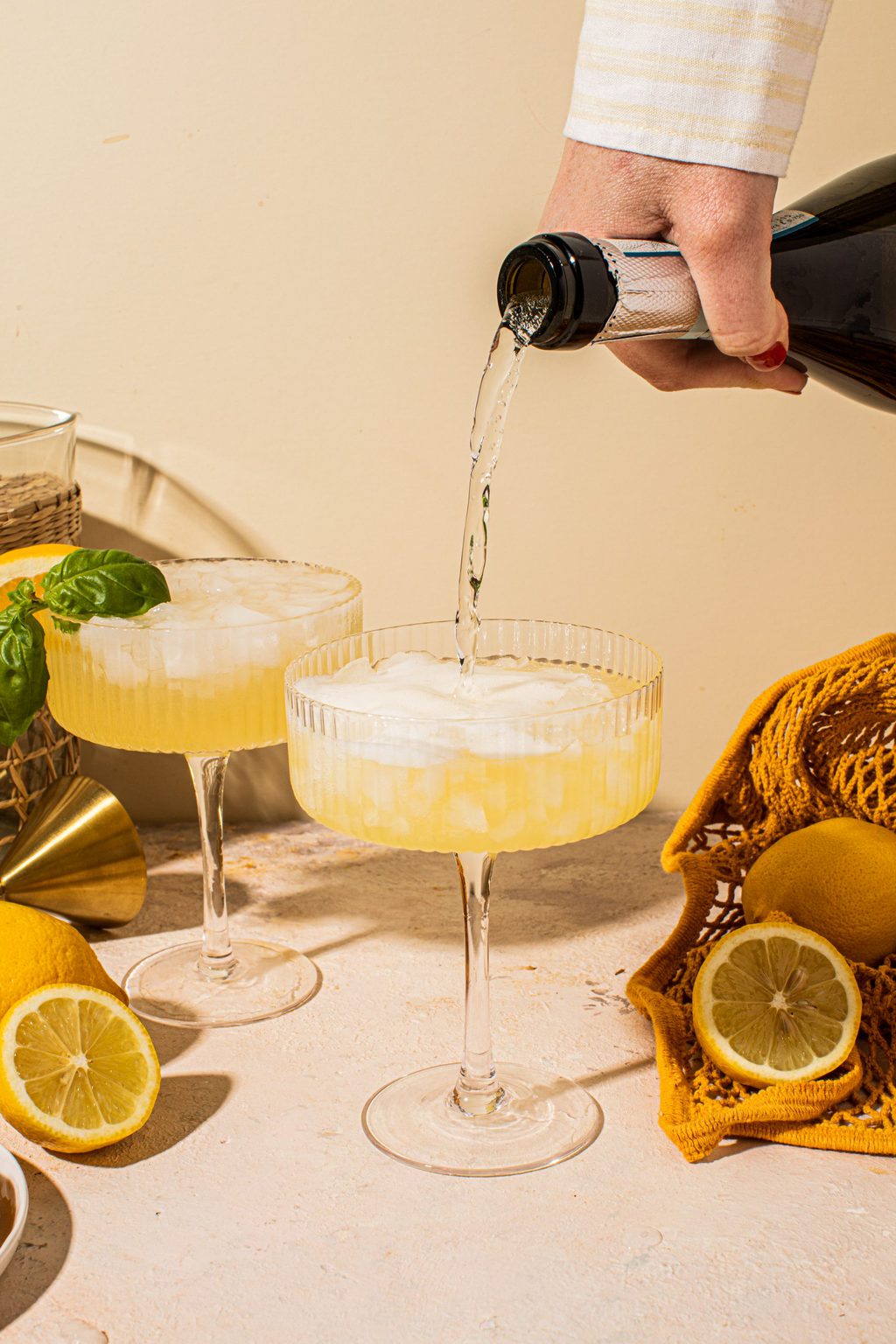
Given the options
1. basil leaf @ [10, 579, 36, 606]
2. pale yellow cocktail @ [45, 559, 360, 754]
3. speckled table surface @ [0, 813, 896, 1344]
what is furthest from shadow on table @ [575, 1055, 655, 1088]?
basil leaf @ [10, 579, 36, 606]

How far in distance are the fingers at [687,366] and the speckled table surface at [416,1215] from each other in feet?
1.72

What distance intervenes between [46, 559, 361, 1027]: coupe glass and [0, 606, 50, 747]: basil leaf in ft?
0.05

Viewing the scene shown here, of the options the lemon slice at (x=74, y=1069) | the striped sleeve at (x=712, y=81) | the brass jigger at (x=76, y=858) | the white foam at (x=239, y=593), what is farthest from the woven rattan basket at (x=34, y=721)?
the striped sleeve at (x=712, y=81)

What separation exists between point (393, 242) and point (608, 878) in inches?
28.8

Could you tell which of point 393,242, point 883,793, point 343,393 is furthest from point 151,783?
point 883,793

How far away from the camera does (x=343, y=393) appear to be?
1560 mm

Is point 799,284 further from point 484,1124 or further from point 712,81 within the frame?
point 484,1124

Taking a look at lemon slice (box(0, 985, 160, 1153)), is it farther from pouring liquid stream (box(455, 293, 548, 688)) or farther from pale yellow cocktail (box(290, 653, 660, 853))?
pouring liquid stream (box(455, 293, 548, 688))

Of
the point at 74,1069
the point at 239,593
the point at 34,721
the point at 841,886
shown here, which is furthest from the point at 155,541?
the point at 841,886

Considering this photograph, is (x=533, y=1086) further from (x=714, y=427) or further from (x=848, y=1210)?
(x=714, y=427)

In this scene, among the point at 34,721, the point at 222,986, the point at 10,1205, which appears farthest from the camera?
the point at 34,721

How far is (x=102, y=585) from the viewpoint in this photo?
114cm

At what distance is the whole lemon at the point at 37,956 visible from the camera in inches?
39.6

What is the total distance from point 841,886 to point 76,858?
2.30 feet
